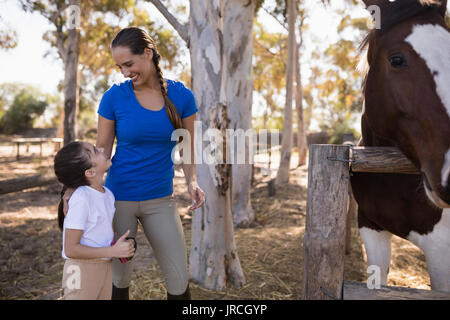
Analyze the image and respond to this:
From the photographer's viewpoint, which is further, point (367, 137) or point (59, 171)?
point (367, 137)

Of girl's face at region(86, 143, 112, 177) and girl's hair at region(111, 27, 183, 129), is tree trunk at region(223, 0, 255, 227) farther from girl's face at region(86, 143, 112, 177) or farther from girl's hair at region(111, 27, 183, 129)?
girl's face at region(86, 143, 112, 177)

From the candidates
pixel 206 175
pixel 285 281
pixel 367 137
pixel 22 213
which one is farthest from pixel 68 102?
pixel 367 137

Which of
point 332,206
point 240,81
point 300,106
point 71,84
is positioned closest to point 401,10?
point 332,206

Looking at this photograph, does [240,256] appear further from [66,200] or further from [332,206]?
[66,200]

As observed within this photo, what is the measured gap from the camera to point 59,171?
1565 millimetres

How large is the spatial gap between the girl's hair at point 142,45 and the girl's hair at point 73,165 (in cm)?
51

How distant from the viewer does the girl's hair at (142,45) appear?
174 centimetres

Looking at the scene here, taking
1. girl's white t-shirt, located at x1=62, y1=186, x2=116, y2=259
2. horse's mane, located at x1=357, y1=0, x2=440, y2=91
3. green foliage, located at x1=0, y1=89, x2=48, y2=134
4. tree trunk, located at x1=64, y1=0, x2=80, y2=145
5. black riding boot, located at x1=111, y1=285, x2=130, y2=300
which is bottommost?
black riding boot, located at x1=111, y1=285, x2=130, y2=300

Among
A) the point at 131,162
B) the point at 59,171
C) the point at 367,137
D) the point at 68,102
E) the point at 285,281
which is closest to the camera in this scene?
the point at 59,171

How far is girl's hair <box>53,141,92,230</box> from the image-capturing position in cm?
157

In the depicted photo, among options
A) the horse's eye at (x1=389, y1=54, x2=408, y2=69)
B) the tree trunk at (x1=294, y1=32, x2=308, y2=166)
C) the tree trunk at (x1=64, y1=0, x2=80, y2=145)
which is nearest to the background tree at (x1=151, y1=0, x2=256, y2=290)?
the horse's eye at (x1=389, y1=54, x2=408, y2=69)
